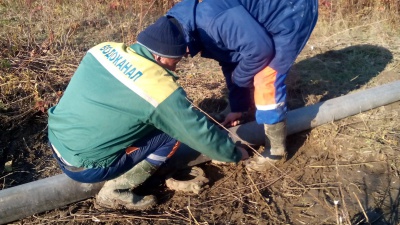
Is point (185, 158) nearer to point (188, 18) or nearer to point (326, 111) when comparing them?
point (188, 18)

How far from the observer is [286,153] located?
352 centimetres

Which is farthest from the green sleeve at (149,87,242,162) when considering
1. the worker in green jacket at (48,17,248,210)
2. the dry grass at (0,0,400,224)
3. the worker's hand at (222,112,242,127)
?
the worker's hand at (222,112,242,127)

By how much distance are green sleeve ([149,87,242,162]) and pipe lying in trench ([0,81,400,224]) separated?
748mm

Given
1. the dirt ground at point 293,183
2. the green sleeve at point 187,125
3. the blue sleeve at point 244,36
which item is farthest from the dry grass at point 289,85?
the blue sleeve at point 244,36

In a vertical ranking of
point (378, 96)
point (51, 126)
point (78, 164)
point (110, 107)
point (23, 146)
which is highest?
point (110, 107)

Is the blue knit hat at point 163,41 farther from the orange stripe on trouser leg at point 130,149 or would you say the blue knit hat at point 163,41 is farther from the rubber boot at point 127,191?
the rubber boot at point 127,191

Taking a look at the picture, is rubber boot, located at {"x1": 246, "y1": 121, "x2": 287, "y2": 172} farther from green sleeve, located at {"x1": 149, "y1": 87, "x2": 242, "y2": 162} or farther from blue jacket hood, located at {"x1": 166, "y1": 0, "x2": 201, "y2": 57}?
blue jacket hood, located at {"x1": 166, "y1": 0, "x2": 201, "y2": 57}

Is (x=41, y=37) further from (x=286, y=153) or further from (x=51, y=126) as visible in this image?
(x=286, y=153)

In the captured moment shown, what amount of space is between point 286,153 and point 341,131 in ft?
2.26

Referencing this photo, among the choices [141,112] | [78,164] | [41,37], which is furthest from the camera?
[41,37]

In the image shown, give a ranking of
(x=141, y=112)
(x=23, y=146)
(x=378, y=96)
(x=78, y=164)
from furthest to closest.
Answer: (x=378, y=96) < (x=23, y=146) < (x=78, y=164) < (x=141, y=112)

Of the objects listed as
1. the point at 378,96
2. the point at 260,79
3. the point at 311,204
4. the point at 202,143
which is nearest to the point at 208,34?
the point at 260,79

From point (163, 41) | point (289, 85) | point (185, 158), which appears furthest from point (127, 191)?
point (289, 85)

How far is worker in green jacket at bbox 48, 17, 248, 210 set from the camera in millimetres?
2342
